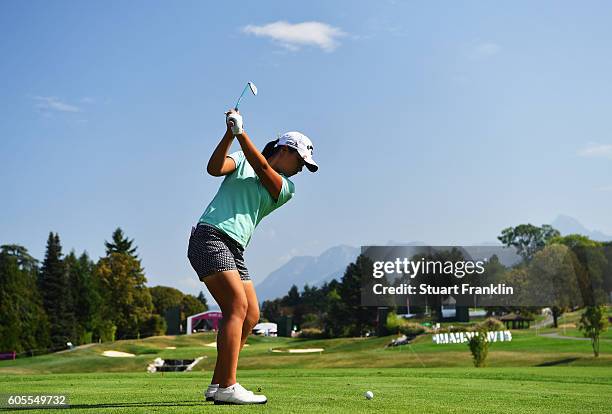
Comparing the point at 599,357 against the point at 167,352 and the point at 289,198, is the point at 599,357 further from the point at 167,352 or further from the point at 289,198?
the point at 289,198

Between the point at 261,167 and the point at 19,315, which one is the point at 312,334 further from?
the point at 261,167

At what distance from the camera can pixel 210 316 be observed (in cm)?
9525

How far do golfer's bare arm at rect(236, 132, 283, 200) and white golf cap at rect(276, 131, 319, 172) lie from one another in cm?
30

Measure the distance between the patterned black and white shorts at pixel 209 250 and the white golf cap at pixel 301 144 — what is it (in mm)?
964

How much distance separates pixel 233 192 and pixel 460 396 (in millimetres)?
3776

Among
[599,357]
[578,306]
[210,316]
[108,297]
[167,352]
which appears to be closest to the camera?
[599,357]

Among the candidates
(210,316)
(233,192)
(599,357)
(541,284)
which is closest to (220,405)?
(233,192)

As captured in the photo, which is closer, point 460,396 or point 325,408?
point 325,408

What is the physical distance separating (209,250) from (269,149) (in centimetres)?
117

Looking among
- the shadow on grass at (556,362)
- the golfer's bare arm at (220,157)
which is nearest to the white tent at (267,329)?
the shadow on grass at (556,362)

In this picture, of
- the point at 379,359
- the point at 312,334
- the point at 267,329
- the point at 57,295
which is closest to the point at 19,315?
the point at 57,295

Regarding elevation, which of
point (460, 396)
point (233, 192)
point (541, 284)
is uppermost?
point (541, 284)

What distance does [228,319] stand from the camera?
600 cm

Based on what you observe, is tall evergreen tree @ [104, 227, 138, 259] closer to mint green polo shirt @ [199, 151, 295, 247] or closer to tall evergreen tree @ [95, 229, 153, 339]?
tall evergreen tree @ [95, 229, 153, 339]
